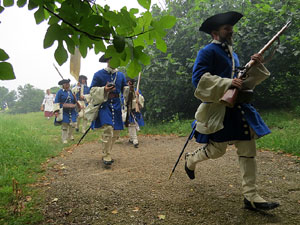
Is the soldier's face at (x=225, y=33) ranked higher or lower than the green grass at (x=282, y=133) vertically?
higher

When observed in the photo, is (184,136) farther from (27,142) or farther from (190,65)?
(27,142)

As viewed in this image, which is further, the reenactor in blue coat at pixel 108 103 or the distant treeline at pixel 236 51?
the distant treeline at pixel 236 51

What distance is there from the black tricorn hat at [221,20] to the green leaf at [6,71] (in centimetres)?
228

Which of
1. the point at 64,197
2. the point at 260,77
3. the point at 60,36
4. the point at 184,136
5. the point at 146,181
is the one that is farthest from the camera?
the point at 184,136

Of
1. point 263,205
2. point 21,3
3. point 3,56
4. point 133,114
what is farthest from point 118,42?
point 133,114

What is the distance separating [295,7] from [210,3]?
2.78 metres

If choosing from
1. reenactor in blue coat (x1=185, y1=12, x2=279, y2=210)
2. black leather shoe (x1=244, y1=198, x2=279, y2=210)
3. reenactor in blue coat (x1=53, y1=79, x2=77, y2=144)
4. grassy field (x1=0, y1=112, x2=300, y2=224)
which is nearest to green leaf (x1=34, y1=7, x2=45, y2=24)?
reenactor in blue coat (x1=185, y1=12, x2=279, y2=210)

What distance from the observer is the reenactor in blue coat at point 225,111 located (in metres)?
2.62

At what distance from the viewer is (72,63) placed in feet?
6.31

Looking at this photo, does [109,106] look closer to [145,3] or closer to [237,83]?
[237,83]

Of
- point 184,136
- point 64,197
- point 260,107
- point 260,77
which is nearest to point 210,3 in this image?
point 260,107

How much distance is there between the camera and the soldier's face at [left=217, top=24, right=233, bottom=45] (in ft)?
9.63

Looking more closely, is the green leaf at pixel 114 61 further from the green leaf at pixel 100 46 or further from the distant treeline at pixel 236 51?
the distant treeline at pixel 236 51

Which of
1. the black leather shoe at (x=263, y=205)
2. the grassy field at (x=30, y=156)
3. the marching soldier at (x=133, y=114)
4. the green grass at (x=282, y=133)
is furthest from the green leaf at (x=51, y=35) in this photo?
the marching soldier at (x=133, y=114)
